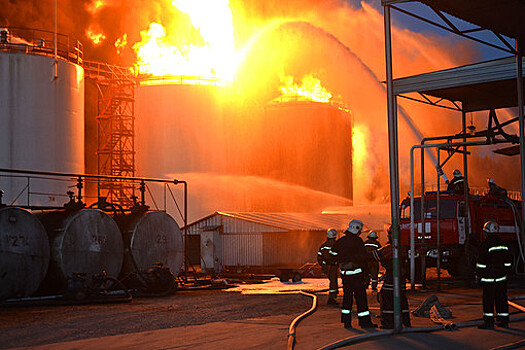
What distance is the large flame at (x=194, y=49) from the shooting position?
45.7 metres

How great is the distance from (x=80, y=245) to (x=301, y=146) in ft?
98.0

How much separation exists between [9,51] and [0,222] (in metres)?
19.8

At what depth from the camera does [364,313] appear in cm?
1129

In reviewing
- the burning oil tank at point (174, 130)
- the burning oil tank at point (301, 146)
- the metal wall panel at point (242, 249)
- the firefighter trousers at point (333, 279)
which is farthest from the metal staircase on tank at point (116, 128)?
the firefighter trousers at point (333, 279)

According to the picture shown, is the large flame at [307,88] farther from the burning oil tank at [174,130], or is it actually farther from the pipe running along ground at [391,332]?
the pipe running along ground at [391,332]

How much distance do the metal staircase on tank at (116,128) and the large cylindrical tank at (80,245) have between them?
19450mm

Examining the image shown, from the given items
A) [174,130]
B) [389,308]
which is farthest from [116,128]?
[389,308]

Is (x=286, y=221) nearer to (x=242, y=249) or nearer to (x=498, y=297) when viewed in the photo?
(x=242, y=249)

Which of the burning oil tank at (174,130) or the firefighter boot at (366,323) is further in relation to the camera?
the burning oil tank at (174,130)

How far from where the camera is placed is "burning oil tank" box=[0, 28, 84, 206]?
106ft

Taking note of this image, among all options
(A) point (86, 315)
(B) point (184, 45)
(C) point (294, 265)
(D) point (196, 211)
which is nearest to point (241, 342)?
(A) point (86, 315)

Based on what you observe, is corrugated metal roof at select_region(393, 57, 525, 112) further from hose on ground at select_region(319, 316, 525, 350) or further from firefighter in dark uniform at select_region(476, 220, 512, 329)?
hose on ground at select_region(319, 316, 525, 350)

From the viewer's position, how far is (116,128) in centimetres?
4138

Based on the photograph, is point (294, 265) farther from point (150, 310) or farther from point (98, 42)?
point (98, 42)
